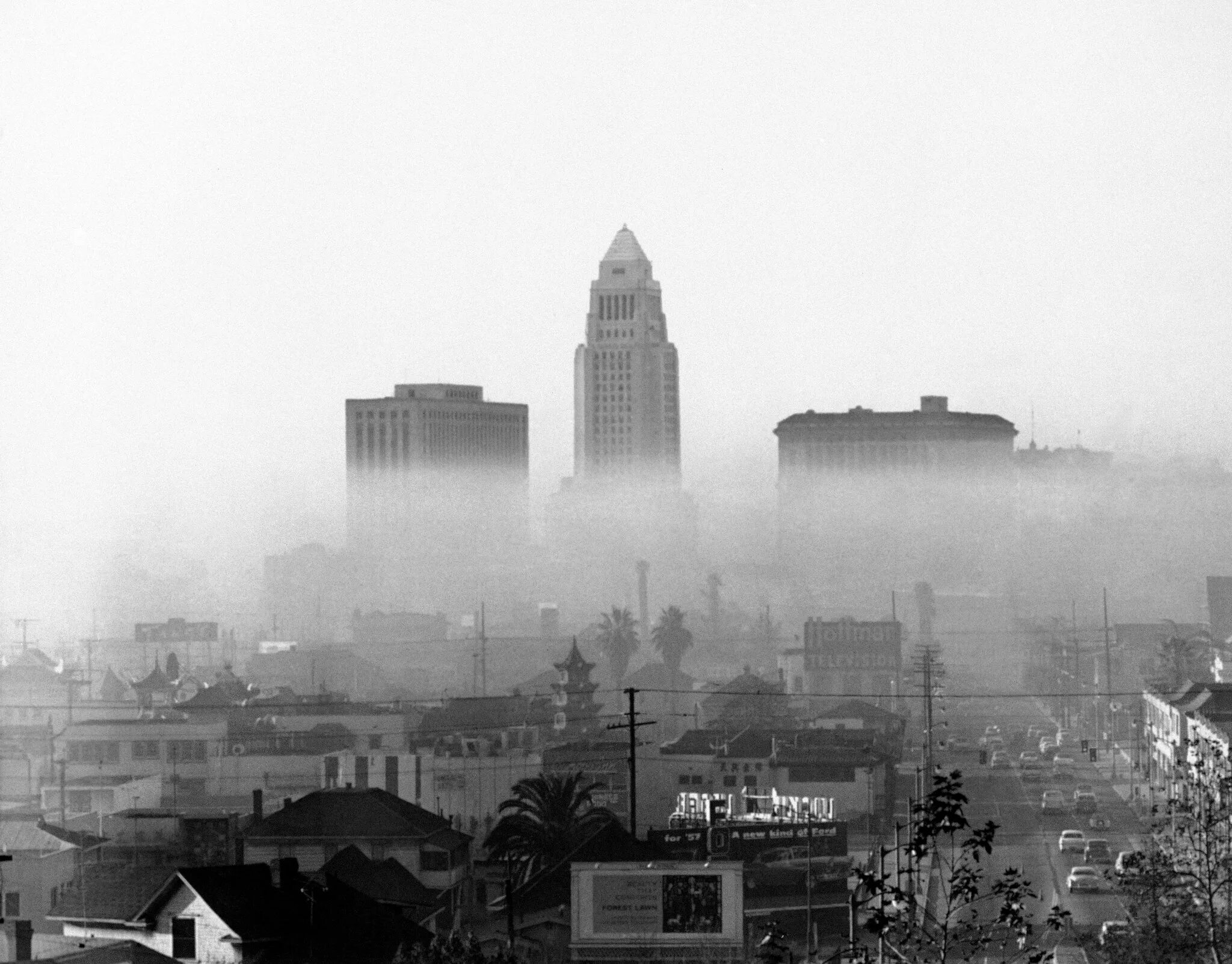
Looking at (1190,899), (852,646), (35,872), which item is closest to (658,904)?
(1190,899)

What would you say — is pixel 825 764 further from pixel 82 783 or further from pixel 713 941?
pixel 713 941

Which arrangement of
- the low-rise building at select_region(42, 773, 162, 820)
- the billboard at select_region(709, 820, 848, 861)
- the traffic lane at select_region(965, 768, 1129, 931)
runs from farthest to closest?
the low-rise building at select_region(42, 773, 162, 820) → the billboard at select_region(709, 820, 848, 861) → the traffic lane at select_region(965, 768, 1129, 931)

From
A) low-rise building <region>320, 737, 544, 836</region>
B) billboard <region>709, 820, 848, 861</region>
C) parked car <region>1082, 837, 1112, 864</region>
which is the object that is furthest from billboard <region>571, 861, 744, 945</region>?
low-rise building <region>320, 737, 544, 836</region>

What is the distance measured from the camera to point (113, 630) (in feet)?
641

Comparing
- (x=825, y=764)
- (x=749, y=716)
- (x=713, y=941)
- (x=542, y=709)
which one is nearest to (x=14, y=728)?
(x=542, y=709)

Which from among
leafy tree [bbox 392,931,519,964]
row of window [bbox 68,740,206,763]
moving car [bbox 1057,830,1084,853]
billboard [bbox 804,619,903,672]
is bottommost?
leafy tree [bbox 392,931,519,964]

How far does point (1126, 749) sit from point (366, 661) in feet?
216

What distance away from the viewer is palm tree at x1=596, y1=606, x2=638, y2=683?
160 metres

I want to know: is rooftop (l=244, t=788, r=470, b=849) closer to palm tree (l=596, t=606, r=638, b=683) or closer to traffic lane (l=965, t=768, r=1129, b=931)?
traffic lane (l=965, t=768, r=1129, b=931)

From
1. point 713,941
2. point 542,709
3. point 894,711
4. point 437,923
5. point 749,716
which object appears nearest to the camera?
point 713,941

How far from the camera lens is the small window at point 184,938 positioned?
1601 inches

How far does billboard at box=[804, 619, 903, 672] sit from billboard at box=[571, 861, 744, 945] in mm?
110640

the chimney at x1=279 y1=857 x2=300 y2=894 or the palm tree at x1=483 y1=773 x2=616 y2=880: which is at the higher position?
the palm tree at x1=483 y1=773 x2=616 y2=880

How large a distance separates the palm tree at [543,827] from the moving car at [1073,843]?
1508cm
